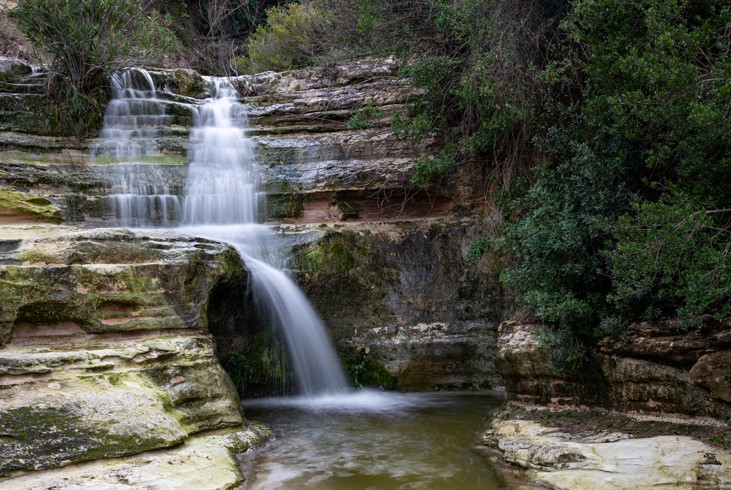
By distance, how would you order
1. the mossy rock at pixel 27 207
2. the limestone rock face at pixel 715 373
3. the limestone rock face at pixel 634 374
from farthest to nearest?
the mossy rock at pixel 27 207 < the limestone rock face at pixel 634 374 < the limestone rock face at pixel 715 373

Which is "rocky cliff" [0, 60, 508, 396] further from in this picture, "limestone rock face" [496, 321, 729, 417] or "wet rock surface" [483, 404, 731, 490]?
"wet rock surface" [483, 404, 731, 490]

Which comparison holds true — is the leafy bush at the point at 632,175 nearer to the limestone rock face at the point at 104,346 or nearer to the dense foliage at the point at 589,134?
the dense foliage at the point at 589,134

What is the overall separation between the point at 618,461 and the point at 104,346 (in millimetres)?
5075

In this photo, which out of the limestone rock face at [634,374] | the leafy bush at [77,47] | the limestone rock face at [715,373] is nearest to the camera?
the limestone rock face at [715,373]

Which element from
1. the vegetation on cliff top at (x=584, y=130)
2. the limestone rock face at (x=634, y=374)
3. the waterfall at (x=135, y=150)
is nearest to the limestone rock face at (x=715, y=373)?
the limestone rock face at (x=634, y=374)

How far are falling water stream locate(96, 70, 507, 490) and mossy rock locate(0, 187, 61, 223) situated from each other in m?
1.08

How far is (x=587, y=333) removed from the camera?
648 centimetres

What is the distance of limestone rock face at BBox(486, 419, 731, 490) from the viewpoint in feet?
15.7

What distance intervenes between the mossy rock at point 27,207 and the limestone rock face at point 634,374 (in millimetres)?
6672

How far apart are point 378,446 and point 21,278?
4.15m

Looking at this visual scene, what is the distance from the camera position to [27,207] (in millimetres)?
8539

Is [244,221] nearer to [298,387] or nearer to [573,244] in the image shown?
[298,387]

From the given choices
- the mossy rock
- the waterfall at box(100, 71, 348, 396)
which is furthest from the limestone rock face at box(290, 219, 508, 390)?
the mossy rock

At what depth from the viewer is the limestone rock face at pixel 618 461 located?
4793 mm
